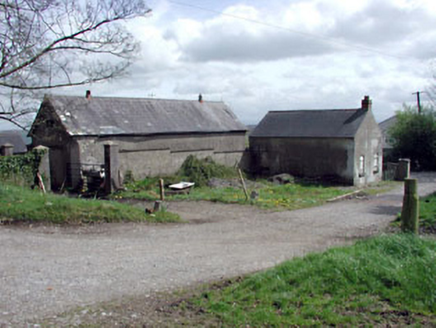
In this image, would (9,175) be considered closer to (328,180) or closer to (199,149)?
(199,149)

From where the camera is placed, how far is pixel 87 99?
27125mm

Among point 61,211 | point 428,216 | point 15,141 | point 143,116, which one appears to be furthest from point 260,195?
point 15,141

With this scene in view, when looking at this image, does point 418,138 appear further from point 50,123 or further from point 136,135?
point 50,123

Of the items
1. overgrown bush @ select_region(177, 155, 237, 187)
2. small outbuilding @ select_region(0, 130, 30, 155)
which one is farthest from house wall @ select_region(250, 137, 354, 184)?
small outbuilding @ select_region(0, 130, 30, 155)

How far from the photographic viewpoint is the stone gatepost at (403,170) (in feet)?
106

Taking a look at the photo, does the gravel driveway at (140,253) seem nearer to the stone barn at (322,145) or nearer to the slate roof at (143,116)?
the slate roof at (143,116)

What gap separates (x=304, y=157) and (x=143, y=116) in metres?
12.3

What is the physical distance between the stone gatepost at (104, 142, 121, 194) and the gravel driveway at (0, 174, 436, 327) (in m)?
8.71

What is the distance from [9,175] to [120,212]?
7.27 meters

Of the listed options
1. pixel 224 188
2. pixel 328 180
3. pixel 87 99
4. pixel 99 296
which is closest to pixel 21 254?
pixel 99 296

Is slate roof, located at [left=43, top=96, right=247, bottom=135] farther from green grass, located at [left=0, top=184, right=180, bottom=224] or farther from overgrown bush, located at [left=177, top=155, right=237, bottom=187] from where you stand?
green grass, located at [left=0, top=184, right=180, bottom=224]

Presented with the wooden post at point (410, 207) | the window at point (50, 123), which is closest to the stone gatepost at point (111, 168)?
the window at point (50, 123)

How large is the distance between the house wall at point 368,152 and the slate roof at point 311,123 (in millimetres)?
839

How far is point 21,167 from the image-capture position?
57.8 ft
